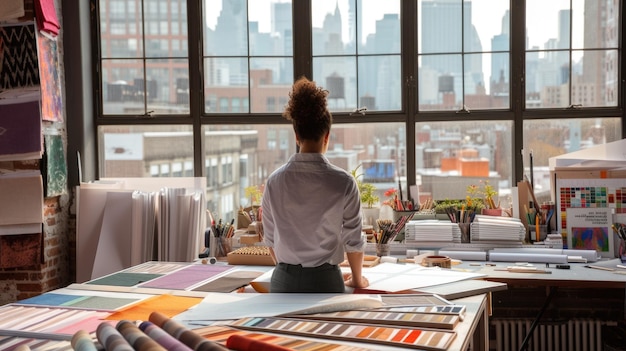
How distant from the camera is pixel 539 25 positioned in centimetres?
542

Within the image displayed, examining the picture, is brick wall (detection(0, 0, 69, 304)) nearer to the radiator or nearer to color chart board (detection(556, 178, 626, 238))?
the radiator

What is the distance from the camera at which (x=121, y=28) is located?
581cm

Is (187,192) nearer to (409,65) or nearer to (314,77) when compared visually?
(314,77)

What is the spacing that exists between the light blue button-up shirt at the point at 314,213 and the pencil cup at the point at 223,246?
156cm

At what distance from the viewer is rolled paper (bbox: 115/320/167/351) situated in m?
2.16

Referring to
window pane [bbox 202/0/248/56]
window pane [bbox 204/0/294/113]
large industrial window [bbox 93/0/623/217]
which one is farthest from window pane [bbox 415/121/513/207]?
window pane [bbox 202/0/248/56]

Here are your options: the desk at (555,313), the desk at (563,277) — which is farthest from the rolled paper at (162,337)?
the desk at (555,313)

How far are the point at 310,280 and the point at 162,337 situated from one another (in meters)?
1.19

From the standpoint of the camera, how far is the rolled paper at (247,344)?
221cm

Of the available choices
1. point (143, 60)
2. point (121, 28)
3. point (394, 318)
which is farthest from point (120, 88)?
point (394, 318)

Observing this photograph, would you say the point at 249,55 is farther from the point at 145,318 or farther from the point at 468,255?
the point at 145,318

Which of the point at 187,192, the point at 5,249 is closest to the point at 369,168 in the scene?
the point at 187,192

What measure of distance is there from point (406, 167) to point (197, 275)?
2091mm

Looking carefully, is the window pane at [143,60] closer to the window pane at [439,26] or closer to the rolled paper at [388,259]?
the window pane at [439,26]
